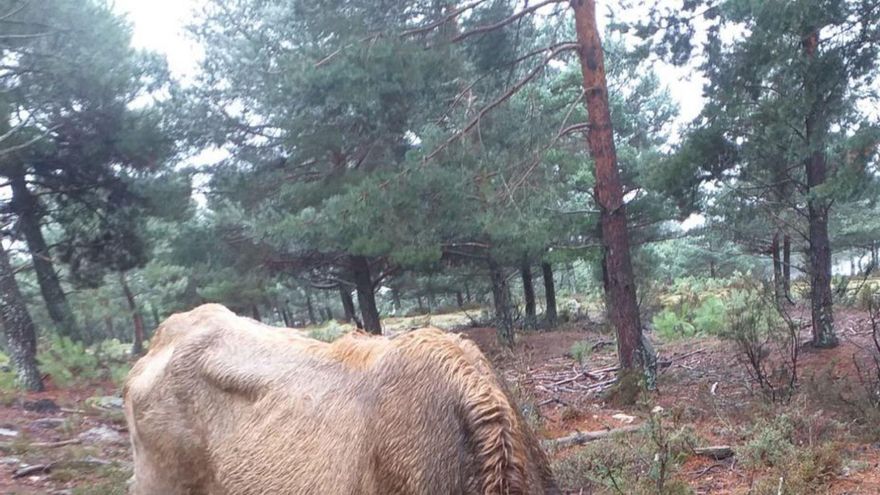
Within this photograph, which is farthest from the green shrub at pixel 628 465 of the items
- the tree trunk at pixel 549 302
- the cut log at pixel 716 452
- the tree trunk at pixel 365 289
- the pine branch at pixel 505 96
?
the tree trunk at pixel 549 302

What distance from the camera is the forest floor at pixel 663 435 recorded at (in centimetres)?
520

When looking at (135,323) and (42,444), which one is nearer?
(42,444)

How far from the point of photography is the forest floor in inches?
205

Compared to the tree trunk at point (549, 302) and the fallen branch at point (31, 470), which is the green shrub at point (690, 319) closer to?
the tree trunk at point (549, 302)

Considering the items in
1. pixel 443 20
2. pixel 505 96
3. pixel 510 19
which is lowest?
pixel 505 96

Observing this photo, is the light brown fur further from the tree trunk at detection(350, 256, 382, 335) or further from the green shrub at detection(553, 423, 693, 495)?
the tree trunk at detection(350, 256, 382, 335)

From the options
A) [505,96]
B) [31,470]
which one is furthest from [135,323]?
[505,96]

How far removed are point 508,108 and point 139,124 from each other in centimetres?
709

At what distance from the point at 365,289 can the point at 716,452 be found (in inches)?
441

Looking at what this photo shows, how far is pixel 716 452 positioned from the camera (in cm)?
609

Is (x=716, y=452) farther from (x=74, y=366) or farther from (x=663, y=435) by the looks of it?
(x=74, y=366)

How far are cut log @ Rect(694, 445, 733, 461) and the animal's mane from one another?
432 cm

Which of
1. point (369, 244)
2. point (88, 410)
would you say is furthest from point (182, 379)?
point (369, 244)

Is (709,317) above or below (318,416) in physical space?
below
